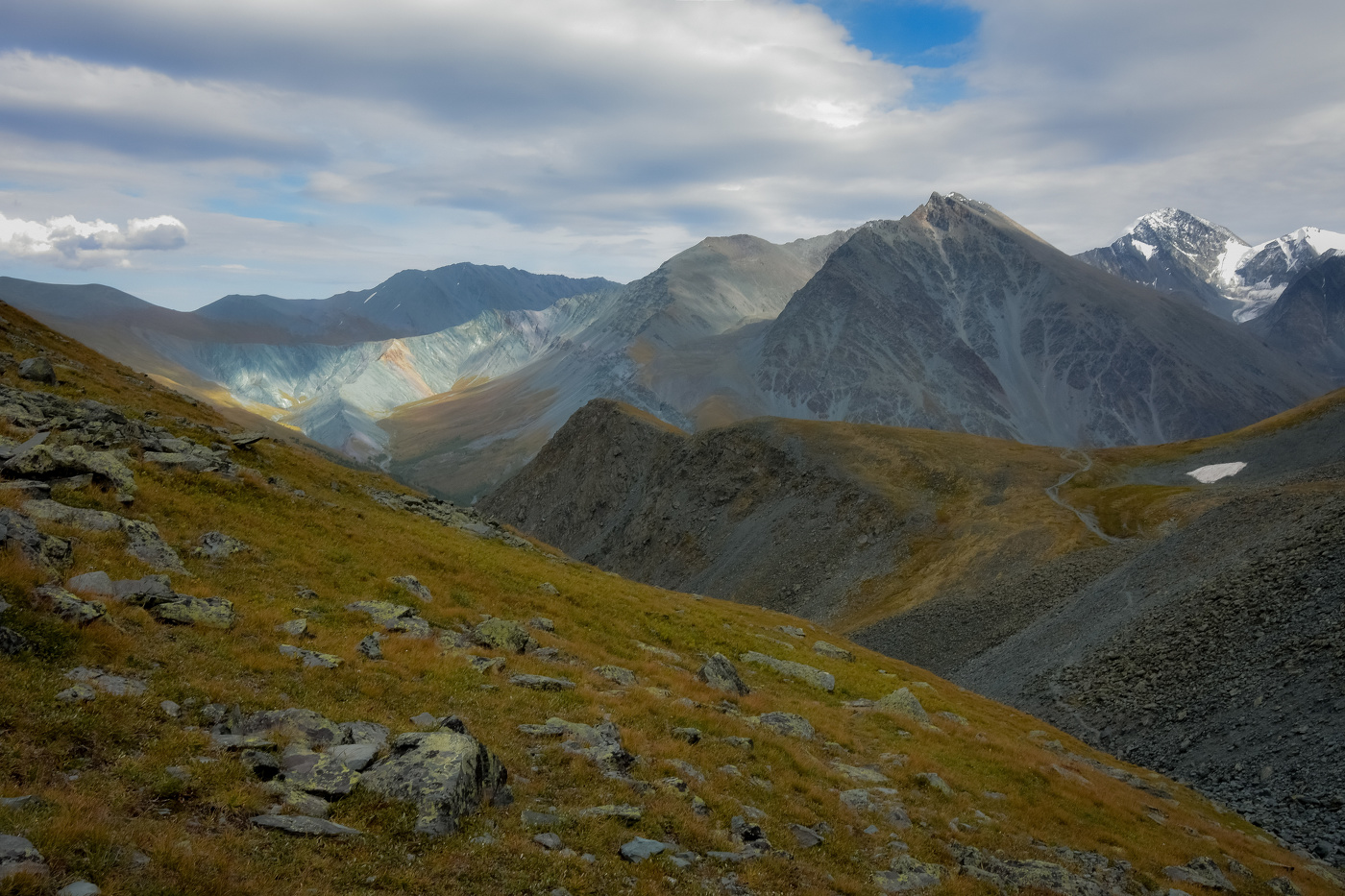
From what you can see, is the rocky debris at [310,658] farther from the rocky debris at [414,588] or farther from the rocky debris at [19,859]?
the rocky debris at [19,859]

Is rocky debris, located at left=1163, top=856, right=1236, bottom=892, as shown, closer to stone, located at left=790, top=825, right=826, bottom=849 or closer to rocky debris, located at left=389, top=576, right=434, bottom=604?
stone, located at left=790, top=825, right=826, bottom=849

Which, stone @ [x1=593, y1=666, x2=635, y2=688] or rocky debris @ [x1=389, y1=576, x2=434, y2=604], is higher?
rocky debris @ [x1=389, y1=576, x2=434, y2=604]

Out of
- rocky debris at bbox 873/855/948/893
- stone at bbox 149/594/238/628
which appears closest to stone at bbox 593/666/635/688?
rocky debris at bbox 873/855/948/893

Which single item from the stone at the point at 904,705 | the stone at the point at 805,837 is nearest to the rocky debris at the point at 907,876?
the stone at the point at 805,837

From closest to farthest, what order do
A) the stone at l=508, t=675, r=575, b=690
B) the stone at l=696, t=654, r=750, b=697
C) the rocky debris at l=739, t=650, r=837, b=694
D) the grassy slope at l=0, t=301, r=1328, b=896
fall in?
the grassy slope at l=0, t=301, r=1328, b=896 < the stone at l=508, t=675, r=575, b=690 < the stone at l=696, t=654, r=750, b=697 < the rocky debris at l=739, t=650, r=837, b=694

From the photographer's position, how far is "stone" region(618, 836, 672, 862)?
13.2m

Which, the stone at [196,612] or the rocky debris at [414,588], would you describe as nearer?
the stone at [196,612]

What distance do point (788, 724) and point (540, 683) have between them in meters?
9.16

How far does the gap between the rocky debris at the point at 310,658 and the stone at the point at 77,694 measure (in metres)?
4.49

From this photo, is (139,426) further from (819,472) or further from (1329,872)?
(819,472)

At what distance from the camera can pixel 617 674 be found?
79.5 ft

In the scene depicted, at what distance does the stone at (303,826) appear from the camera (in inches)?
433

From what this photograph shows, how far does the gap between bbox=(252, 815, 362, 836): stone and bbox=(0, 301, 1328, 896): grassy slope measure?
0.58 ft

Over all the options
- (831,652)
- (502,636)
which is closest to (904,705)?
(831,652)
